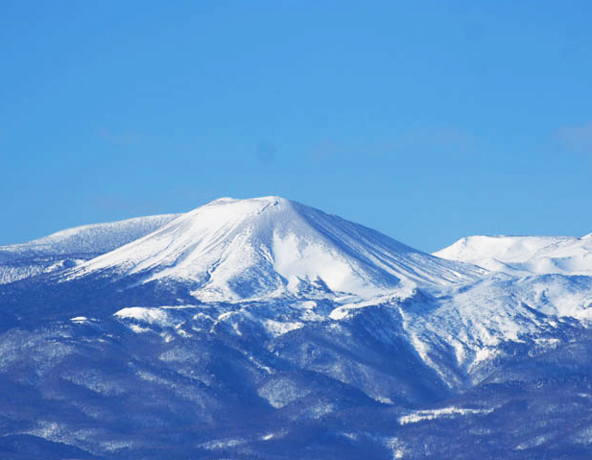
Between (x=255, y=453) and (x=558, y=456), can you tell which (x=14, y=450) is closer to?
(x=255, y=453)

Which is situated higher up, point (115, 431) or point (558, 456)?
point (115, 431)

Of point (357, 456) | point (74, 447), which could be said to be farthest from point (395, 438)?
point (74, 447)

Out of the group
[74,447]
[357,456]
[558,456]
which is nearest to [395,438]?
[357,456]

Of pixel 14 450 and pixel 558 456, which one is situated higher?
pixel 14 450

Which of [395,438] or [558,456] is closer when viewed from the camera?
[558,456]

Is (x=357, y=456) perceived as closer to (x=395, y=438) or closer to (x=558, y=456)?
(x=395, y=438)

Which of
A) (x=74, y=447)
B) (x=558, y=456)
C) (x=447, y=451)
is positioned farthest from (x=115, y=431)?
(x=558, y=456)

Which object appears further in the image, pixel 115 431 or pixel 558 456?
pixel 115 431

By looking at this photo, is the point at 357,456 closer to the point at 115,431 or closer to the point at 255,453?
the point at 255,453
